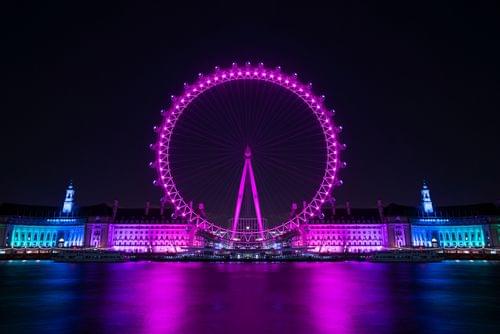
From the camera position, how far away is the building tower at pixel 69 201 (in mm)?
96750

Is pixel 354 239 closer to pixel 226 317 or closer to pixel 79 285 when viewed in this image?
pixel 79 285

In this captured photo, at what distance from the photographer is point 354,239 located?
92.3m

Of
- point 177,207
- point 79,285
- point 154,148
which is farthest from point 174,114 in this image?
point 79,285

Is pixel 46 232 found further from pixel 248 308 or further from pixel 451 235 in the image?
pixel 451 235

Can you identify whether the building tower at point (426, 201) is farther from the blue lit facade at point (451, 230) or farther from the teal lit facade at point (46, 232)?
the teal lit facade at point (46, 232)

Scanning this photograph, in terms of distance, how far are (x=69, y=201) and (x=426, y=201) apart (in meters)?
89.8

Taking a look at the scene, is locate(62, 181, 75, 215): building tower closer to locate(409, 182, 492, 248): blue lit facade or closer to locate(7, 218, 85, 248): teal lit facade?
locate(7, 218, 85, 248): teal lit facade

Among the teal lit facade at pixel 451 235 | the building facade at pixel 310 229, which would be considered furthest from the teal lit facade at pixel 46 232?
the teal lit facade at pixel 451 235

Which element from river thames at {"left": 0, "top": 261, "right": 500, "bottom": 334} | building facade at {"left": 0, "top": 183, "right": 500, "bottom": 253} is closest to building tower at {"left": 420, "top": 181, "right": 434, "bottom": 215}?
building facade at {"left": 0, "top": 183, "right": 500, "bottom": 253}

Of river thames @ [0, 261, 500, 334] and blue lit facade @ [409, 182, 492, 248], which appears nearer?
river thames @ [0, 261, 500, 334]

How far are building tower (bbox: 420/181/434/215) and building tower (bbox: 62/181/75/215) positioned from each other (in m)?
88.1

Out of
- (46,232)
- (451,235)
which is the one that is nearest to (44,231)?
(46,232)

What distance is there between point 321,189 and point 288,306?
98.8 ft

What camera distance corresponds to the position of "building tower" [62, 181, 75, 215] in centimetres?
9675
